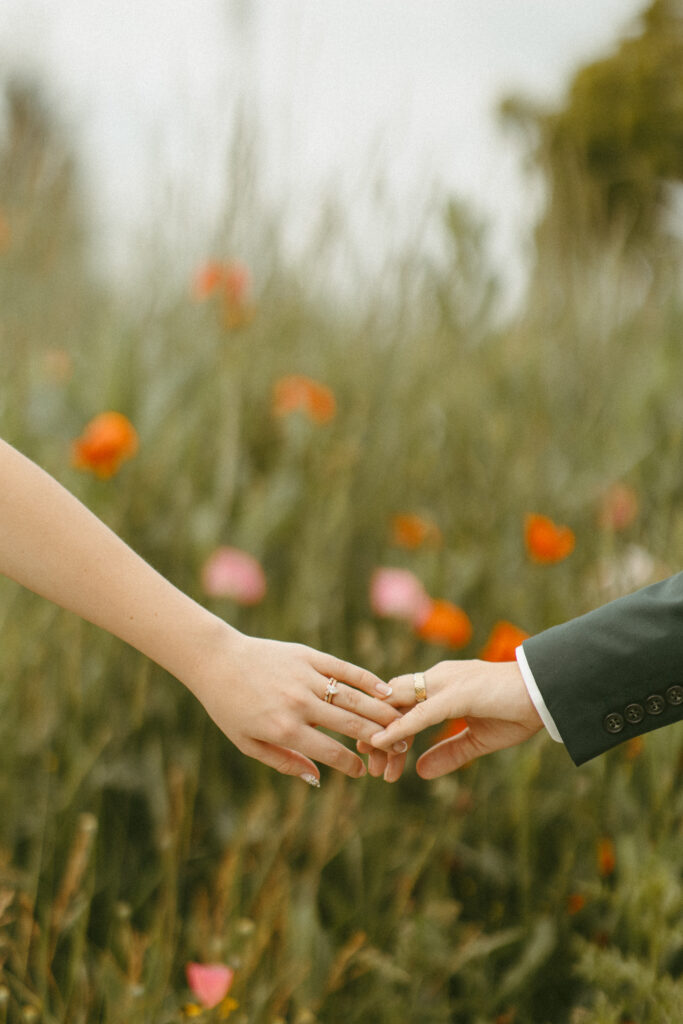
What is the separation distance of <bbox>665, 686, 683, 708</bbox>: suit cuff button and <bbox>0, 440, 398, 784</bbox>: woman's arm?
0.25 m

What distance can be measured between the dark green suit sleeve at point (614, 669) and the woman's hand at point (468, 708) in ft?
0.10

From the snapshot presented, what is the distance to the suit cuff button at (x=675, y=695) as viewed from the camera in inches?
30.1

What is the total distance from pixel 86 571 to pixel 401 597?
1.76 ft

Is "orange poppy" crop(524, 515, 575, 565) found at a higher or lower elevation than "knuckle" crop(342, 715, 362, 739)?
higher

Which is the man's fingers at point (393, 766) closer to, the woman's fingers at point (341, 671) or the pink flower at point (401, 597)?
the woman's fingers at point (341, 671)

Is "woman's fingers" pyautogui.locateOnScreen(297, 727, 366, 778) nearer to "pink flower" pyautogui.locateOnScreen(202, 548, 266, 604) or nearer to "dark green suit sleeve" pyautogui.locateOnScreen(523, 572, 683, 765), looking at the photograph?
"dark green suit sleeve" pyautogui.locateOnScreen(523, 572, 683, 765)

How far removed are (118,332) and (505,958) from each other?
3.64 ft

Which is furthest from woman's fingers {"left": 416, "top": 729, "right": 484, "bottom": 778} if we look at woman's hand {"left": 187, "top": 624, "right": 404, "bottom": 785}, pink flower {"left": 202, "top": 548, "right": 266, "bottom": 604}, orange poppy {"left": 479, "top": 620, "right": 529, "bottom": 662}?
pink flower {"left": 202, "top": 548, "right": 266, "bottom": 604}

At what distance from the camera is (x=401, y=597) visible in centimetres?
114

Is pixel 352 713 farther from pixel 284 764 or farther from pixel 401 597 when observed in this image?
pixel 401 597

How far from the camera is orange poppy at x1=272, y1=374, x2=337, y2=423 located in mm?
1378

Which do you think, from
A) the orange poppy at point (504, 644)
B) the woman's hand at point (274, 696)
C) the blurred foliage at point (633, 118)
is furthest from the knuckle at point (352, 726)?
the blurred foliage at point (633, 118)

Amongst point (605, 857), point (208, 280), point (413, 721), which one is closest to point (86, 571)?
point (413, 721)

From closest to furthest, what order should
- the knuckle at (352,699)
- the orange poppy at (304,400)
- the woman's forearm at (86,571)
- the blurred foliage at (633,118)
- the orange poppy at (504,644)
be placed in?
the woman's forearm at (86,571), the knuckle at (352,699), the orange poppy at (504,644), the orange poppy at (304,400), the blurred foliage at (633,118)
